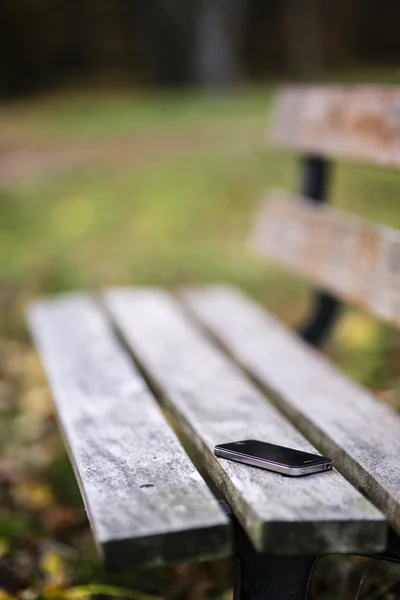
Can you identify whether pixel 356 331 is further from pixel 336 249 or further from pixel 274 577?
pixel 274 577

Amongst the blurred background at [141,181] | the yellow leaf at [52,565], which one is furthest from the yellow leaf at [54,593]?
the yellow leaf at [52,565]

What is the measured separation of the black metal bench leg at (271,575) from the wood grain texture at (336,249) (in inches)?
34.5

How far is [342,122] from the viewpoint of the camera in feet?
7.82

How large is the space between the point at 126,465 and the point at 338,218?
1247 millimetres

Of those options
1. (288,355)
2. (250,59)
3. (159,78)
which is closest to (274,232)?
(288,355)

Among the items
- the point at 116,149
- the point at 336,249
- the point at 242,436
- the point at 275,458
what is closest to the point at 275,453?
the point at 275,458

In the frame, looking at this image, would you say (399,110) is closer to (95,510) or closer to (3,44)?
(95,510)

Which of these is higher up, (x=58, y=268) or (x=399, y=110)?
(x=399, y=110)

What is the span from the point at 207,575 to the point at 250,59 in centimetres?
1208

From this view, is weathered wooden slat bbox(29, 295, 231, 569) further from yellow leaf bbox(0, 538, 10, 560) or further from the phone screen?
yellow leaf bbox(0, 538, 10, 560)

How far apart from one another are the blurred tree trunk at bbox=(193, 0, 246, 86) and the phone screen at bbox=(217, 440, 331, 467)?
31.8 ft

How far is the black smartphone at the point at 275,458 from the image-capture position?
1317 millimetres

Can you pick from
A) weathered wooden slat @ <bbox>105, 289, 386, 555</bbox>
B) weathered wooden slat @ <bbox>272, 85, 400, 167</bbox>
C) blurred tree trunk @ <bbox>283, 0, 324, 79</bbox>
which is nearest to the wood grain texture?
weathered wooden slat @ <bbox>272, 85, 400, 167</bbox>

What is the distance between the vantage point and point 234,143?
6777mm
